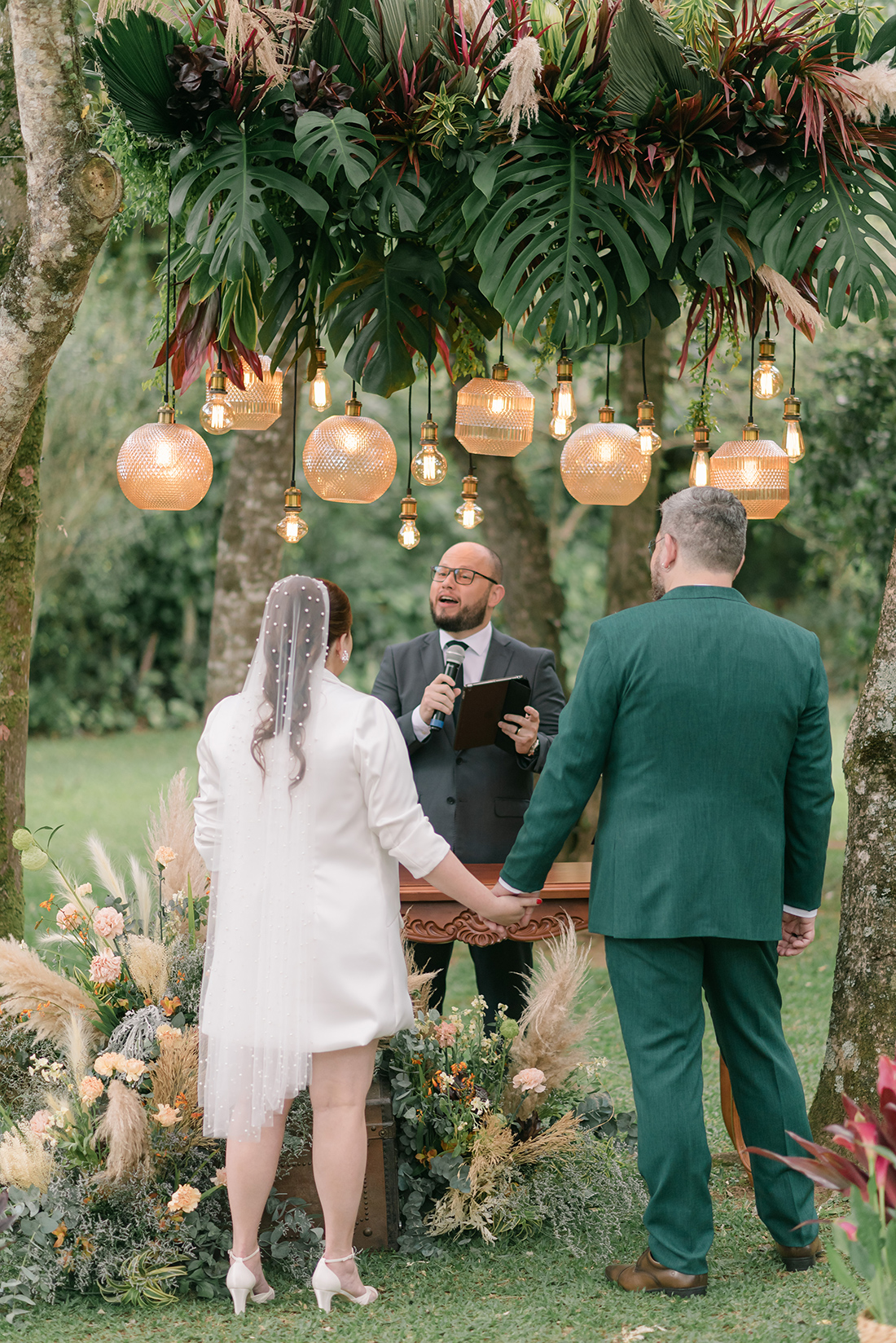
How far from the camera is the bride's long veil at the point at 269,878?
3.02 meters

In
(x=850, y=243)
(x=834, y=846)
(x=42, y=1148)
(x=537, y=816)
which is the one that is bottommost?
(x=834, y=846)

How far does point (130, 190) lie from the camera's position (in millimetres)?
Answer: 3725

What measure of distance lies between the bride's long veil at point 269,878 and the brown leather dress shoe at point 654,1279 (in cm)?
102

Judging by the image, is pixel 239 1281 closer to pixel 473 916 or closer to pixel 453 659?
pixel 473 916

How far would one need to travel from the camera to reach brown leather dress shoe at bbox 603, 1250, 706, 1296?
3.16 meters

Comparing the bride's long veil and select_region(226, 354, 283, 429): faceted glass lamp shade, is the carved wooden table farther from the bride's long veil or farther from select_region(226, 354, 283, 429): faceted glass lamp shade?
select_region(226, 354, 283, 429): faceted glass lamp shade

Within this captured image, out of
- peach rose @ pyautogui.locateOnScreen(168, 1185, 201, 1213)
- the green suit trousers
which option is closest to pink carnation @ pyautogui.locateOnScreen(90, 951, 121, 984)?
peach rose @ pyautogui.locateOnScreen(168, 1185, 201, 1213)

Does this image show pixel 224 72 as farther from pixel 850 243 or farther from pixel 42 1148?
pixel 42 1148

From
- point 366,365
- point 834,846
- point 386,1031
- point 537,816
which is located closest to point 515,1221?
point 386,1031

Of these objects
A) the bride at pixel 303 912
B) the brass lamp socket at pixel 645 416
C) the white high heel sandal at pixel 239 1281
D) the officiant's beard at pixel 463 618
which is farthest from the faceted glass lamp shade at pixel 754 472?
the white high heel sandal at pixel 239 1281

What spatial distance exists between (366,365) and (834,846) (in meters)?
9.29

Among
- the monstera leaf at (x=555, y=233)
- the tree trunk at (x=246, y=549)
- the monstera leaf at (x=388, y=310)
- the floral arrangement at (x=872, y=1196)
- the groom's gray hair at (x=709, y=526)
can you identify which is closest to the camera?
the floral arrangement at (x=872, y=1196)

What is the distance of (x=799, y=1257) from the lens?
131 inches

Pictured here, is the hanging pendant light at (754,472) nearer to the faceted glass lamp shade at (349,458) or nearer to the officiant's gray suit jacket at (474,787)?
the officiant's gray suit jacket at (474,787)
